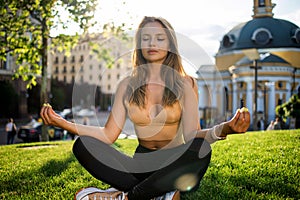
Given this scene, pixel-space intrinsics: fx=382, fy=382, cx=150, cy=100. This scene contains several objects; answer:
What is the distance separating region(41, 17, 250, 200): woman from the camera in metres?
2.87

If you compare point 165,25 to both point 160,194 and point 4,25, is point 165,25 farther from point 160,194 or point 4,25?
point 4,25

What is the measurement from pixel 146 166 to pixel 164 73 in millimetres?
816

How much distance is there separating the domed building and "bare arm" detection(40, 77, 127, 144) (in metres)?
17.0

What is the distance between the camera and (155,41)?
3.23 m

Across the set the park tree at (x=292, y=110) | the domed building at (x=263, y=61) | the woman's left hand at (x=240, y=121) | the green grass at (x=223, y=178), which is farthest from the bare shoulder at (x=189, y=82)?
the park tree at (x=292, y=110)

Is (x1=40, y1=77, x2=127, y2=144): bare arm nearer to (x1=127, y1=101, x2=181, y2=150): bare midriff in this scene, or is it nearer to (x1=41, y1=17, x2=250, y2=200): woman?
(x1=41, y1=17, x2=250, y2=200): woman

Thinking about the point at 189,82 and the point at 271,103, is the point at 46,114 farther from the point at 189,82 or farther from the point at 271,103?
the point at 271,103

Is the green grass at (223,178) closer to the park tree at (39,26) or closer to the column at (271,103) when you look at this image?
the park tree at (39,26)

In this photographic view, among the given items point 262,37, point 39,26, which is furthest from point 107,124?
point 262,37

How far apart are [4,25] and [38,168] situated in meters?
8.66

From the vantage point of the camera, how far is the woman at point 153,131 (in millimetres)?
2869

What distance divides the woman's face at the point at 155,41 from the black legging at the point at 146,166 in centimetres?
81

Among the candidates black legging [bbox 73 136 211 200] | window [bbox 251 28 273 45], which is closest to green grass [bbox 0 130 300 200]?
black legging [bbox 73 136 211 200]

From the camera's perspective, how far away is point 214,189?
3594 millimetres
